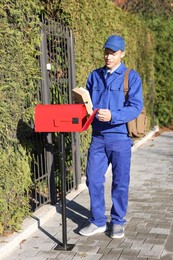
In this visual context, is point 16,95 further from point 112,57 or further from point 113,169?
point 113,169

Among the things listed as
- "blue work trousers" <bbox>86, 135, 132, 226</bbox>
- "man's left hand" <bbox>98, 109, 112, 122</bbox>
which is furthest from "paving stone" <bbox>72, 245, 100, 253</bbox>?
"man's left hand" <bbox>98, 109, 112, 122</bbox>

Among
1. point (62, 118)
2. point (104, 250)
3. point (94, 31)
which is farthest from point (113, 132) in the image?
point (94, 31)

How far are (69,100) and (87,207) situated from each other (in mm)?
1565

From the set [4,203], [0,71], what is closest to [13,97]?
[0,71]

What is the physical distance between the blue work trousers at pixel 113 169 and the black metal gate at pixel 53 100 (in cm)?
84

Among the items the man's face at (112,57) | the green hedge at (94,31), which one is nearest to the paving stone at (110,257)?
the man's face at (112,57)

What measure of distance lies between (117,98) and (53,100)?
1918 millimetres

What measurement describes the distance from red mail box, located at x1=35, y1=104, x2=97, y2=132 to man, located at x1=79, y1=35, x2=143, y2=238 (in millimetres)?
244

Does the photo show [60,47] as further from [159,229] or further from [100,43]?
[159,229]

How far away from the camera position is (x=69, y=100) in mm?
6832

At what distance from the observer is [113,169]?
4.89m

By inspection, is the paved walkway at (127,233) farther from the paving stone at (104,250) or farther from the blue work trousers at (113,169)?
the blue work trousers at (113,169)

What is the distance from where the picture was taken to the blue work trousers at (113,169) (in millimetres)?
4797

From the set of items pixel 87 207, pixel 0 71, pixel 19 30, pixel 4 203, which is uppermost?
pixel 19 30
